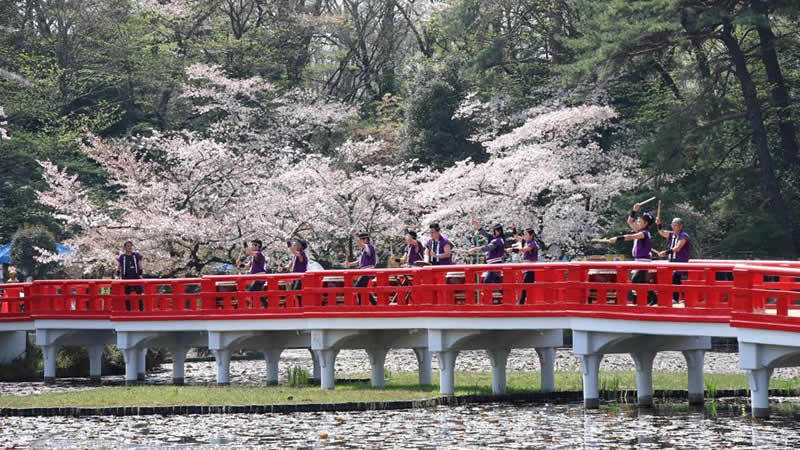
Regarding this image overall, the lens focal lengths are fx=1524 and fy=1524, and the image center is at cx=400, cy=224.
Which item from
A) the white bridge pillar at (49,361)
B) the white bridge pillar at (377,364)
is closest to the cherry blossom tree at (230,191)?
the white bridge pillar at (49,361)

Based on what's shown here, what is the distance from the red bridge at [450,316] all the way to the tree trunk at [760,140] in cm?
1385

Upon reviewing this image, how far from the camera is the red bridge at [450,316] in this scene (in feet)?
75.7

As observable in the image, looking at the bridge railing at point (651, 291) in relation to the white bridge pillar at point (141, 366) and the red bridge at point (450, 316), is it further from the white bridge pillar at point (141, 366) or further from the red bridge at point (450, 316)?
the white bridge pillar at point (141, 366)

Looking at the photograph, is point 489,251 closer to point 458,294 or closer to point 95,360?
point 458,294

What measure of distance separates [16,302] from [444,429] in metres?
15.6

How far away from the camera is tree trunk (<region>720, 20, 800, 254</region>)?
4259 centimetres

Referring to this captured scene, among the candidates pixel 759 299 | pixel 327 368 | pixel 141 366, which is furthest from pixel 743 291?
pixel 141 366

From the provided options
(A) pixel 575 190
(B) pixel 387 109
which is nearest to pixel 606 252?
(A) pixel 575 190

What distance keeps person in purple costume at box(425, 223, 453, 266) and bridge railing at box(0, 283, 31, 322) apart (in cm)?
1082

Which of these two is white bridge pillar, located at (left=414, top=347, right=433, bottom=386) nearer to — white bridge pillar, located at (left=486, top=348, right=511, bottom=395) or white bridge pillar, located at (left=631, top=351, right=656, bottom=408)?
white bridge pillar, located at (left=486, top=348, right=511, bottom=395)

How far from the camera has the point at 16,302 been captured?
3528cm

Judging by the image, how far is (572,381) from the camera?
30359 mm

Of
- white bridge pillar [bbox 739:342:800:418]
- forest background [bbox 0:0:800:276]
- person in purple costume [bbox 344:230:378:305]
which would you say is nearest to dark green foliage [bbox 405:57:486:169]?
forest background [bbox 0:0:800:276]

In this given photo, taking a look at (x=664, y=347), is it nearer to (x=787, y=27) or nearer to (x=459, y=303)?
(x=459, y=303)
